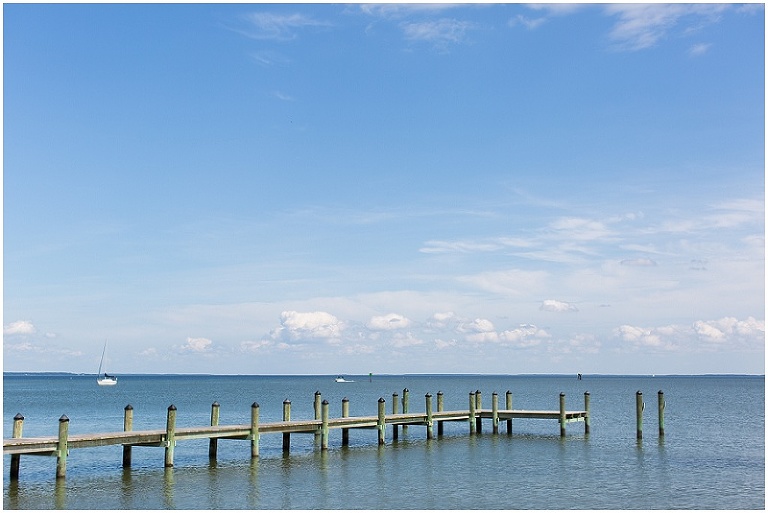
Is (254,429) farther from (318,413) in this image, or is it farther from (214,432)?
(318,413)

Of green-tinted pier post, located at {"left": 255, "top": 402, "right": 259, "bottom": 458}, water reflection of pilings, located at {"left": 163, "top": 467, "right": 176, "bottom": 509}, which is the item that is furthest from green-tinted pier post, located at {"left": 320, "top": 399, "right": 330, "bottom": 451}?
water reflection of pilings, located at {"left": 163, "top": 467, "right": 176, "bottom": 509}

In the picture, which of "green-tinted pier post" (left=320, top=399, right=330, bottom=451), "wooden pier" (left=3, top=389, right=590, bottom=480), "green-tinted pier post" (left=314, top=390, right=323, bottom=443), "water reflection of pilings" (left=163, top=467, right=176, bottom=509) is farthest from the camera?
"green-tinted pier post" (left=314, top=390, right=323, bottom=443)

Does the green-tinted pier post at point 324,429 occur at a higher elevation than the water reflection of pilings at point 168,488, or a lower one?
higher

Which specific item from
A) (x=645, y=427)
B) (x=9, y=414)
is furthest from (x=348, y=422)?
(x=9, y=414)

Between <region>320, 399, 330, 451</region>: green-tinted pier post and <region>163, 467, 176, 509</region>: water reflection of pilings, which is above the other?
<region>320, 399, 330, 451</region>: green-tinted pier post

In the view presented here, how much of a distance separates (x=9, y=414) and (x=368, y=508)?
7001 centimetres

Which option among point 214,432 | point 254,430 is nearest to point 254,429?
point 254,430

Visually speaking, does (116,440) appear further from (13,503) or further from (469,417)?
(469,417)

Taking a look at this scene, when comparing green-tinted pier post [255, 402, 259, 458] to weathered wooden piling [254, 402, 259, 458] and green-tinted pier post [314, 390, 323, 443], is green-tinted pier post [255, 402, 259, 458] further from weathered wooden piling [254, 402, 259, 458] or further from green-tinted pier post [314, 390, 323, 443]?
green-tinted pier post [314, 390, 323, 443]

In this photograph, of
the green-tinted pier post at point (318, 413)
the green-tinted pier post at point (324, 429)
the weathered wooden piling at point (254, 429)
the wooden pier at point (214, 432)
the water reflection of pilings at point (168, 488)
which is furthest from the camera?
the green-tinted pier post at point (318, 413)

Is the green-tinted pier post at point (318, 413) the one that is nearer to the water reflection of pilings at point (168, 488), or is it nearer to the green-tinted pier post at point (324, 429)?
the green-tinted pier post at point (324, 429)

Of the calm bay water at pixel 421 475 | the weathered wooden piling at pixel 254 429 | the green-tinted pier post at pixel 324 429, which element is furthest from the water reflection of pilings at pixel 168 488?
the green-tinted pier post at pixel 324 429

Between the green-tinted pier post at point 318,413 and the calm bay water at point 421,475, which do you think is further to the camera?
the green-tinted pier post at point 318,413

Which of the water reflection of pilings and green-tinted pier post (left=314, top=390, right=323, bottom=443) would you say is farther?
green-tinted pier post (left=314, top=390, right=323, bottom=443)
